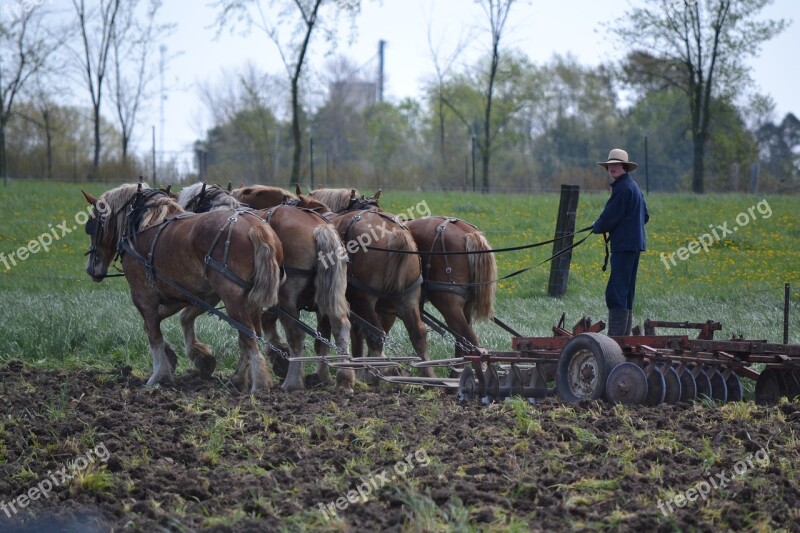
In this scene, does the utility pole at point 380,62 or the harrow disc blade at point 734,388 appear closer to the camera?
the harrow disc blade at point 734,388

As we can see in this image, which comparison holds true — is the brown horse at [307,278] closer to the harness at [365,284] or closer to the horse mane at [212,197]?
the harness at [365,284]

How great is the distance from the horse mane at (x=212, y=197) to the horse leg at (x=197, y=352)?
1.06 metres

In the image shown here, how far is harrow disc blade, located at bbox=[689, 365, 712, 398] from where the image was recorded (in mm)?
7086

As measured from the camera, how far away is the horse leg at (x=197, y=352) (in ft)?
30.9

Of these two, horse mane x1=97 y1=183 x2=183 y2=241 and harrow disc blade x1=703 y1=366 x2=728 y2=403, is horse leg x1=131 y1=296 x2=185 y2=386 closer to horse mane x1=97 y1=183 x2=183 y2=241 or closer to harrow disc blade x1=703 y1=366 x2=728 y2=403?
horse mane x1=97 y1=183 x2=183 y2=241

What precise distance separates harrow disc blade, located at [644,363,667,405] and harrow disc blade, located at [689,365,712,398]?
0.28 m

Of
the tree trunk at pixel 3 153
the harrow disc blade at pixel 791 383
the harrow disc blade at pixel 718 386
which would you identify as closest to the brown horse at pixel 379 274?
the harrow disc blade at pixel 718 386

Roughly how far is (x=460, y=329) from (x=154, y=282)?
2.89 m

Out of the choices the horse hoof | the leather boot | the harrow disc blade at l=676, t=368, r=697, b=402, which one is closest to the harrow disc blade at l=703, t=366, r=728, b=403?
the harrow disc blade at l=676, t=368, r=697, b=402

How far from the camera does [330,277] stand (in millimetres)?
8617

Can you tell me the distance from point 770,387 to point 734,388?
260 mm

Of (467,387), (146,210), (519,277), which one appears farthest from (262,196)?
(519,277)

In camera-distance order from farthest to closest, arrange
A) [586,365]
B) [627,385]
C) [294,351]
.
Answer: [294,351], [586,365], [627,385]

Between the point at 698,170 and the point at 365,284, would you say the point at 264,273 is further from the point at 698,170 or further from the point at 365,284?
the point at 698,170
